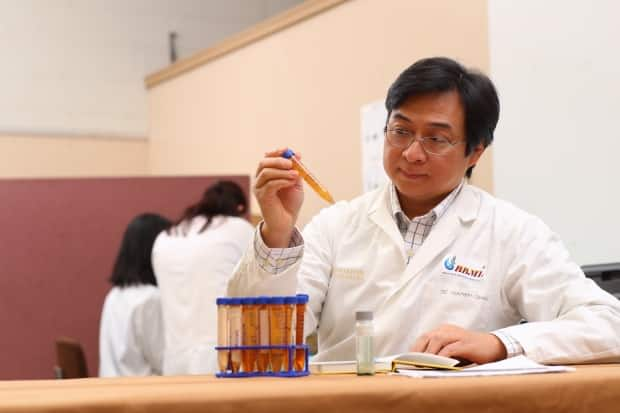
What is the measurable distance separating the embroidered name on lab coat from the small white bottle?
528 millimetres

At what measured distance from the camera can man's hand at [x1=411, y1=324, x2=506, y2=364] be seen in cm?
172

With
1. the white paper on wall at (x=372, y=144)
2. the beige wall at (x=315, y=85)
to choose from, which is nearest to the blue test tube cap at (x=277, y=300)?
the beige wall at (x=315, y=85)

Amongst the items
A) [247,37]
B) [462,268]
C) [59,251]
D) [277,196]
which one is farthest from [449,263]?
[59,251]

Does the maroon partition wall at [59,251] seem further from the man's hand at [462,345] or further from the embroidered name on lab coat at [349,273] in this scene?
the man's hand at [462,345]

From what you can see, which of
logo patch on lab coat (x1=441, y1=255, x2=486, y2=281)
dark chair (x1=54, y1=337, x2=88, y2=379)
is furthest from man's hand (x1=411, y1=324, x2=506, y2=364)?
dark chair (x1=54, y1=337, x2=88, y2=379)

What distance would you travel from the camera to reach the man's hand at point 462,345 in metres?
1.72

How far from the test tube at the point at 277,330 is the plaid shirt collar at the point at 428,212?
66cm

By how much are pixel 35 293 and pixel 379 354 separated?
320 cm

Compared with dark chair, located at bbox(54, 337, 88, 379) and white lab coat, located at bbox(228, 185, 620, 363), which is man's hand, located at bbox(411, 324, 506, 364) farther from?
dark chair, located at bbox(54, 337, 88, 379)

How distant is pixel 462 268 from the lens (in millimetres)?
2072

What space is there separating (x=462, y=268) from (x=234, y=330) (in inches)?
27.3

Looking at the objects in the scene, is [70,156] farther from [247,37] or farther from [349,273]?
[349,273]

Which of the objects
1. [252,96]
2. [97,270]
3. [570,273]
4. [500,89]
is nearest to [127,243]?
[97,270]

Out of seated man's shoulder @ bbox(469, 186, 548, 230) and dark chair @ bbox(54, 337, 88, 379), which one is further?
dark chair @ bbox(54, 337, 88, 379)
